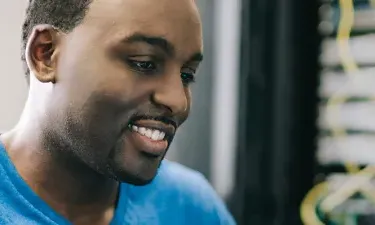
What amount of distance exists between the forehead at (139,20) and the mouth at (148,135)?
0.10m

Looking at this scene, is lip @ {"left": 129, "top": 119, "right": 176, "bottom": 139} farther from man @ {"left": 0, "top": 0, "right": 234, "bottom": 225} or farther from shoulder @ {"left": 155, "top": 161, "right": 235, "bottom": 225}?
shoulder @ {"left": 155, "top": 161, "right": 235, "bottom": 225}

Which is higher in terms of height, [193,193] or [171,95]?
[171,95]

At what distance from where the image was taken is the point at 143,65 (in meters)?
0.66

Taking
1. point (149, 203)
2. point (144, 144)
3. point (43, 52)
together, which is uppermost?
point (43, 52)

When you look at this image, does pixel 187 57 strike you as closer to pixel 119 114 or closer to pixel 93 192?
pixel 119 114

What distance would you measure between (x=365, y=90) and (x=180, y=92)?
1.69ft

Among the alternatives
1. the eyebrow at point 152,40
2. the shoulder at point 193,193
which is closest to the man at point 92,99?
the eyebrow at point 152,40

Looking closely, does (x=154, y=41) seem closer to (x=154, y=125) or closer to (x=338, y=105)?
(x=154, y=125)

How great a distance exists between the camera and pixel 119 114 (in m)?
0.66

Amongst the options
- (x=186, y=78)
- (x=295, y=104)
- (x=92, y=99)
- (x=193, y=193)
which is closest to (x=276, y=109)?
(x=295, y=104)

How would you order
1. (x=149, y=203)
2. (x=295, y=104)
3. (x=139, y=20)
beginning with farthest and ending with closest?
(x=295, y=104)
(x=149, y=203)
(x=139, y=20)

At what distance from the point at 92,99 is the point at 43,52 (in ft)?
0.33

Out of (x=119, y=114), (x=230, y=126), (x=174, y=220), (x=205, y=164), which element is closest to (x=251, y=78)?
(x=230, y=126)

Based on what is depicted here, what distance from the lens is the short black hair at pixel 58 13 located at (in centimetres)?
67
